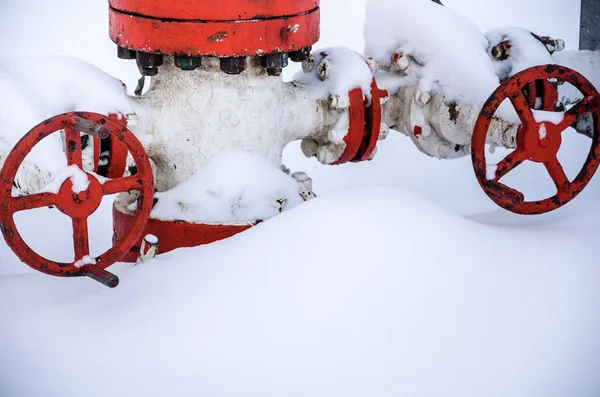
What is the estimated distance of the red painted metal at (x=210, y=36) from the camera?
1.62 m

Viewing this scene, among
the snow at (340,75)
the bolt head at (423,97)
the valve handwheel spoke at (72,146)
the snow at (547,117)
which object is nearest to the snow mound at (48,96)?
the valve handwheel spoke at (72,146)

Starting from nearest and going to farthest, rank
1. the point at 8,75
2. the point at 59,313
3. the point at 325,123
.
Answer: the point at 59,313, the point at 8,75, the point at 325,123

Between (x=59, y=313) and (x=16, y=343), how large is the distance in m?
0.08

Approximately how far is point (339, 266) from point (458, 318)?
0.20 meters

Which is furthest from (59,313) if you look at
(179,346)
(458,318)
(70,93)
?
(458,318)

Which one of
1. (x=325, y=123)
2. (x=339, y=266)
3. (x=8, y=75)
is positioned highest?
(x=8, y=75)

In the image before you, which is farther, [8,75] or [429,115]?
[429,115]

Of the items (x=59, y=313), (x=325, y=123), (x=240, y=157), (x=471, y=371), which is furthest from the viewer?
(x=325, y=123)

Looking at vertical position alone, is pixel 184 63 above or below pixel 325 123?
above

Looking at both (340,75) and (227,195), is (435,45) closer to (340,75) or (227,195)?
(340,75)

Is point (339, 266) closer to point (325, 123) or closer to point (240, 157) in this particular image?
point (240, 157)

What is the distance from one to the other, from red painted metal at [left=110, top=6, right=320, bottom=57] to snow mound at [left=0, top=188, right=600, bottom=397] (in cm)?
30

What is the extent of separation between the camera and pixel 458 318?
141 cm

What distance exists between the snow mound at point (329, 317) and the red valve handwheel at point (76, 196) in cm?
8
